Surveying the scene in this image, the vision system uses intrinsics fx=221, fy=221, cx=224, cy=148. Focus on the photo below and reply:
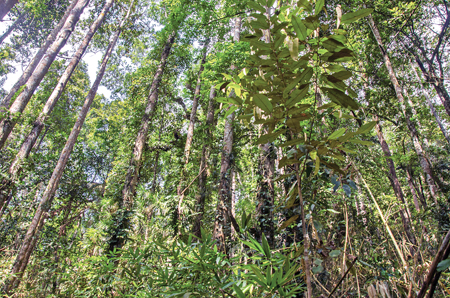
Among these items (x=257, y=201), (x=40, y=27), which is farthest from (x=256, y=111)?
(x=40, y=27)

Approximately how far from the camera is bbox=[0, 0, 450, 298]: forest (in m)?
0.91

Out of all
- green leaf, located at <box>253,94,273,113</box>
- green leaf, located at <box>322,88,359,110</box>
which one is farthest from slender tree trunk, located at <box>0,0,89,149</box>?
green leaf, located at <box>322,88,359,110</box>

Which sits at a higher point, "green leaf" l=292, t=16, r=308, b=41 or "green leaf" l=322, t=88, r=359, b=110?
"green leaf" l=292, t=16, r=308, b=41

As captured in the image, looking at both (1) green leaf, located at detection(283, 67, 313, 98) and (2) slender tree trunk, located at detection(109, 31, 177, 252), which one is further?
(2) slender tree trunk, located at detection(109, 31, 177, 252)

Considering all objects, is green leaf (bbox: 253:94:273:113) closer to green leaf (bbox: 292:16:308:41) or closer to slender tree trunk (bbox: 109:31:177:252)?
green leaf (bbox: 292:16:308:41)

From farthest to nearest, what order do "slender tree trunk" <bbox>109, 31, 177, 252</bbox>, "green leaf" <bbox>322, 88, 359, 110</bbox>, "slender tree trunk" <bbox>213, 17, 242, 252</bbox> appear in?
"slender tree trunk" <bbox>109, 31, 177, 252</bbox>
"slender tree trunk" <bbox>213, 17, 242, 252</bbox>
"green leaf" <bbox>322, 88, 359, 110</bbox>

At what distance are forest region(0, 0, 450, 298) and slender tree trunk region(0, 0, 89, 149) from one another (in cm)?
3

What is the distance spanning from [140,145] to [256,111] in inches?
226

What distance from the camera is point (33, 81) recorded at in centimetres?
523

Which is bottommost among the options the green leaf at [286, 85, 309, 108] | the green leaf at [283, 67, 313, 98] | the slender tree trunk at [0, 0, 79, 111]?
the green leaf at [286, 85, 309, 108]

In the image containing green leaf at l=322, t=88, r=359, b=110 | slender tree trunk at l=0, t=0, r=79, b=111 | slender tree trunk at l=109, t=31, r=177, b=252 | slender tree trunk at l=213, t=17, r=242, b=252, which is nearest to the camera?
green leaf at l=322, t=88, r=359, b=110

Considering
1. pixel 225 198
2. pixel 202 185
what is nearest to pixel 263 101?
pixel 225 198

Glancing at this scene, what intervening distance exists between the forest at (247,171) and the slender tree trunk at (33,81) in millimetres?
33

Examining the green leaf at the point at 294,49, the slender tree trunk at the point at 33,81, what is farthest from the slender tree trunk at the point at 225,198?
the slender tree trunk at the point at 33,81
